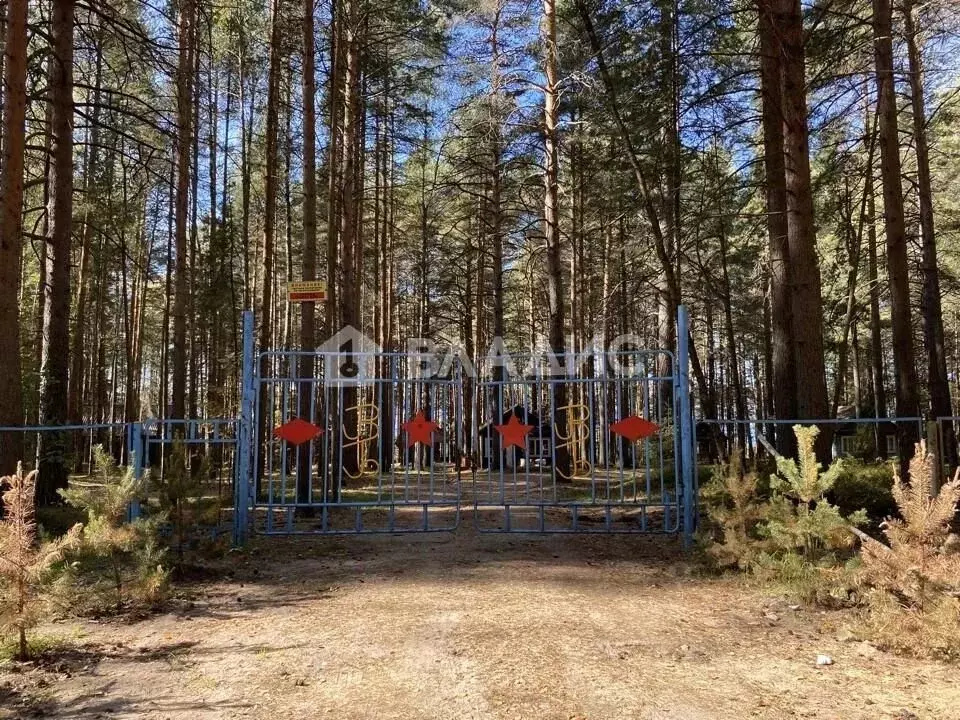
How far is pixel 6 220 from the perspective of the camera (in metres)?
6.58

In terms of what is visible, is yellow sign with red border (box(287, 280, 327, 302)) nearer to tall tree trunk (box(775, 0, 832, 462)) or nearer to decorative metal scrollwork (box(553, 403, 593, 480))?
decorative metal scrollwork (box(553, 403, 593, 480))

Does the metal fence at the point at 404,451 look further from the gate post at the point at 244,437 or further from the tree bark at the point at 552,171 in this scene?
the tree bark at the point at 552,171

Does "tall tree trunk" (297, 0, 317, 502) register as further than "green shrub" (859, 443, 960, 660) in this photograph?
Yes

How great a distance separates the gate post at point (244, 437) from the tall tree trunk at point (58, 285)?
3.74 metres

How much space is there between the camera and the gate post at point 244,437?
269 inches

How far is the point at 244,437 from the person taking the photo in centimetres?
688

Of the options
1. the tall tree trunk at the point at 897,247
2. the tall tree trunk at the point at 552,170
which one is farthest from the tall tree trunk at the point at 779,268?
the tall tree trunk at the point at 552,170

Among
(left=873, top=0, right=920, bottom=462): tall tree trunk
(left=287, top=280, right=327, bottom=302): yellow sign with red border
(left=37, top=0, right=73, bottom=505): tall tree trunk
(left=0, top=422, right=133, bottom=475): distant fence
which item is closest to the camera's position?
(left=0, top=422, right=133, bottom=475): distant fence

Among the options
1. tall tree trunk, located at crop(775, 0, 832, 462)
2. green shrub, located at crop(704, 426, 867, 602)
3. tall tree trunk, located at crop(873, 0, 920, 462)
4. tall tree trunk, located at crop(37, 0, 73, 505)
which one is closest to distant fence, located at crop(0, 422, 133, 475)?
tall tree trunk, located at crop(37, 0, 73, 505)

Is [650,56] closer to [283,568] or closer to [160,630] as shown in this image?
[283,568]

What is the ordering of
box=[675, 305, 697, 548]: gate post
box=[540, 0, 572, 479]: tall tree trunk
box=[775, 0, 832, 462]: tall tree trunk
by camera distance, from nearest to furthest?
box=[675, 305, 697, 548]: gate post, box=[775, 0, 832, 462]: tall tree trunk, box=[540, 0, 572, 479]: tall tree trunk

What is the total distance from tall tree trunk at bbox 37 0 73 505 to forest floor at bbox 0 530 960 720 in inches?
184

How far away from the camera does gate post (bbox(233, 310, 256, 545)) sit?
22.4 feet

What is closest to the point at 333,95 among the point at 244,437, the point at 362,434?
the point at 362,434
